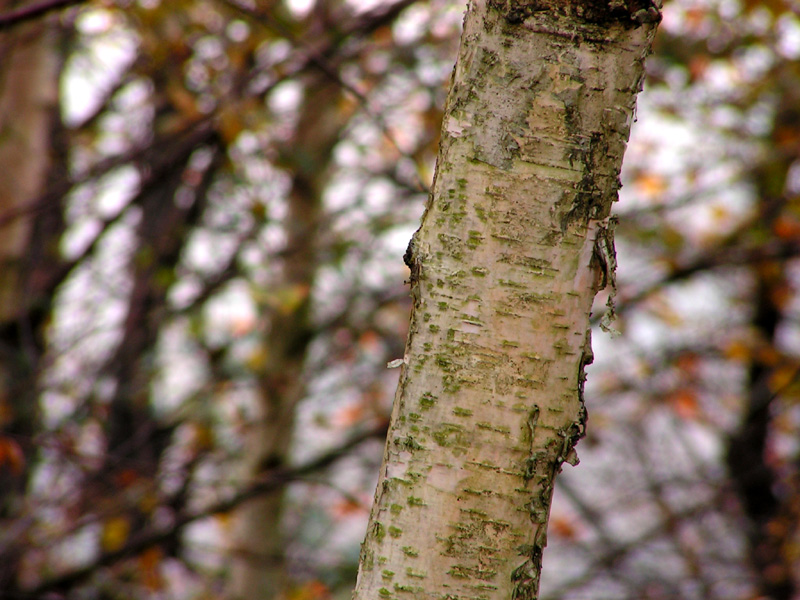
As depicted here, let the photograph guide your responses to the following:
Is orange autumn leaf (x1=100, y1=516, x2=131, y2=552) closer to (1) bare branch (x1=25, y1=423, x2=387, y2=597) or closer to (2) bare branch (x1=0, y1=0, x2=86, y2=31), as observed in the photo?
(1) bare branch (x1=25, y1=423, x2=387, y2=597)

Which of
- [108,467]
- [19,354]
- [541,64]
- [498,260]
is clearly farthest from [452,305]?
[19,354]

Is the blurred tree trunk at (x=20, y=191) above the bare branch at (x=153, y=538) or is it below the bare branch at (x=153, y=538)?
above

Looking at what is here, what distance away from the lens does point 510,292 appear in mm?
854

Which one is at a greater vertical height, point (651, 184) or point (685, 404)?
point (651, 184)

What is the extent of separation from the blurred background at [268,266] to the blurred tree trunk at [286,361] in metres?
0.01

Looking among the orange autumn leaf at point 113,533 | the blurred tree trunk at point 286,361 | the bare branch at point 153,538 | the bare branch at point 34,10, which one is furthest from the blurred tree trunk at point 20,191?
the bare branch at point 34,10

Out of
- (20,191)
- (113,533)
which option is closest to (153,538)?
(113,533)

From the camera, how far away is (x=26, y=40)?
118 inches

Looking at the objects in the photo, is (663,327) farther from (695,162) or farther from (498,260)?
(498,260)

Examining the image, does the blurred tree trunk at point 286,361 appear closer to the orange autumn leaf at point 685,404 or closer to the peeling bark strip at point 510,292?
the orange autumn leaf at point 685,404

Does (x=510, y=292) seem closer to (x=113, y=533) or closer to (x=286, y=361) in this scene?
(x=286, y=361)

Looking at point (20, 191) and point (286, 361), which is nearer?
point (20, 191)

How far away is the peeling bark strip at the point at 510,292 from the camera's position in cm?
84

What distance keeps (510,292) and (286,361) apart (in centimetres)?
283
